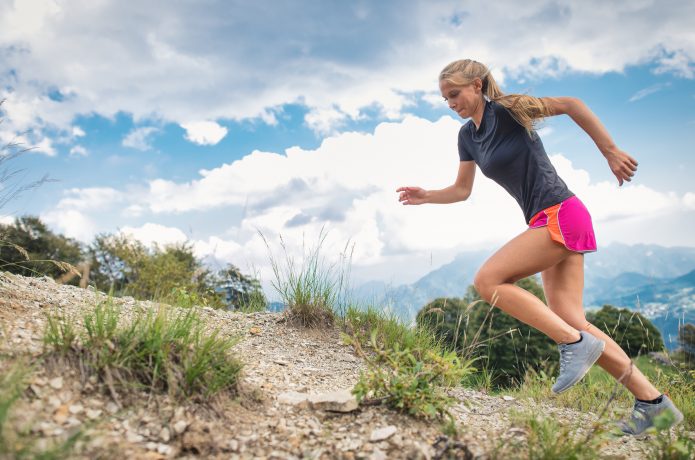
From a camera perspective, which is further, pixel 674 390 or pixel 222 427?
pixel 674 390

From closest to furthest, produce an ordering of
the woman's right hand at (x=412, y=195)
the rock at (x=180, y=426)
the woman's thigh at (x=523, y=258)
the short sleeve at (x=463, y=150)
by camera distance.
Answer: the rock at (x=180, y=426) < the woman's thigh at (x=523, y=258) < the short sleeve at (x=463, y=150) < the woman's right hand at (x=412, y=195)

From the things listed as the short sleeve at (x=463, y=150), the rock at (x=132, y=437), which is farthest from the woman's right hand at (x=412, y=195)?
the rock at (x=132, y=437)

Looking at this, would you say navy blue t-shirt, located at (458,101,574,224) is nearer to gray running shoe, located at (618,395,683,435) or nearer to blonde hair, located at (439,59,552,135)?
blonde hair, located at (439,59,552,135)

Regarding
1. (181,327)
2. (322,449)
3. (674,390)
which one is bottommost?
(674,390)

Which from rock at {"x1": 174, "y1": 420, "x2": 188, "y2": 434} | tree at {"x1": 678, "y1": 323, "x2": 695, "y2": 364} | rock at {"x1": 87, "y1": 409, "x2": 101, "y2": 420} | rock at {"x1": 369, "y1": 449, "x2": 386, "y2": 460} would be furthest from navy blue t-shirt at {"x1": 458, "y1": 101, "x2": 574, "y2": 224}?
tree at {"x1": 678, "y1": 323, "x2": 695, "y2": 364}

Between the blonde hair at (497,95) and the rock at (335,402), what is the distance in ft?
7.34

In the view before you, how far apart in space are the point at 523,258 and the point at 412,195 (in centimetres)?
145

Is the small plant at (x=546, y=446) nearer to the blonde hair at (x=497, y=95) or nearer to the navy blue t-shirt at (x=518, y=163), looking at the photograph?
the navy blue t-shirt at (x=518, y=163)

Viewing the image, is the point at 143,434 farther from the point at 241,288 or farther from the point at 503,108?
the point at 241,288

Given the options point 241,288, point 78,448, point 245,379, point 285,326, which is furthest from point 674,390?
point 78,448

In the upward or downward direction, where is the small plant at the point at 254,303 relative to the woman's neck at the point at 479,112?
downward

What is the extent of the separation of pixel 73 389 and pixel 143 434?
48 cm

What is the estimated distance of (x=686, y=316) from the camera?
230 inches

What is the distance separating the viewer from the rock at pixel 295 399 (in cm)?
301
